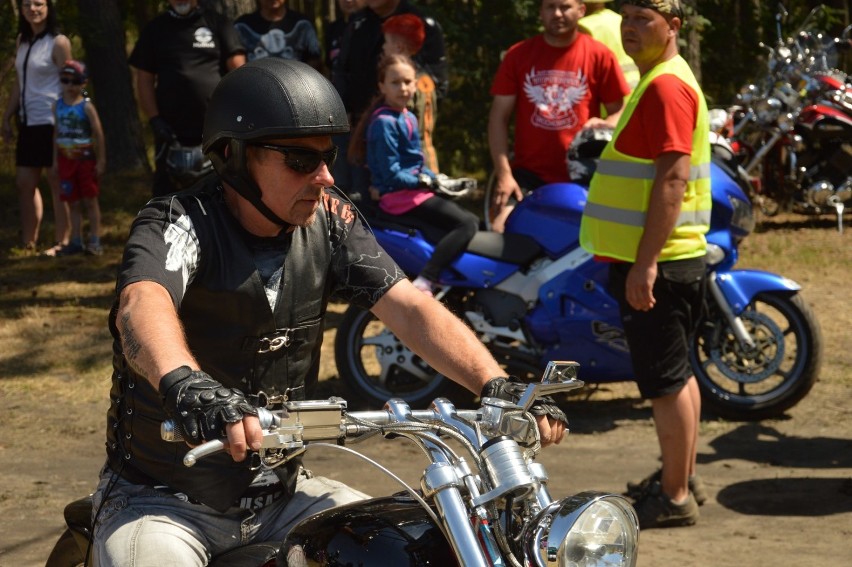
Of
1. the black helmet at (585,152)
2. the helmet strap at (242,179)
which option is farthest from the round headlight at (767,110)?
the helmet strap at (242,179)

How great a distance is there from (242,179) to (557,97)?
4.50 metres

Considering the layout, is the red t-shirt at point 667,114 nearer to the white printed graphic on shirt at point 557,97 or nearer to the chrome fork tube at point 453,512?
the white printed graphic on shirt at point 557,97

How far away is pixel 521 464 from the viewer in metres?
2.24

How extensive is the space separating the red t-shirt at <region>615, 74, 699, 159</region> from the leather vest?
229cm

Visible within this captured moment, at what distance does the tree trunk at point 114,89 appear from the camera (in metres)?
14.1

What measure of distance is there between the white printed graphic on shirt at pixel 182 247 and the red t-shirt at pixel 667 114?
253 cm

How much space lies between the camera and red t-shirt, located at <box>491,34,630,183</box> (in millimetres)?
7191

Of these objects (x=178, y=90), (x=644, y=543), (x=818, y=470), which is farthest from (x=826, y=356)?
(x=178, y=90)

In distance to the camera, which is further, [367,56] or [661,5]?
[367,56]

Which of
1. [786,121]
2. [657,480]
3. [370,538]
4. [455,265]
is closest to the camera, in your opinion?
[370,538]

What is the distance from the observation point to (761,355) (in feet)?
21.0

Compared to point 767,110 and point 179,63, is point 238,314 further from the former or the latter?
point 767,110

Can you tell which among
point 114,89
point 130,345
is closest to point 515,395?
point 130,345

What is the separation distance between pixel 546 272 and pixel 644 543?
180 centimetres
